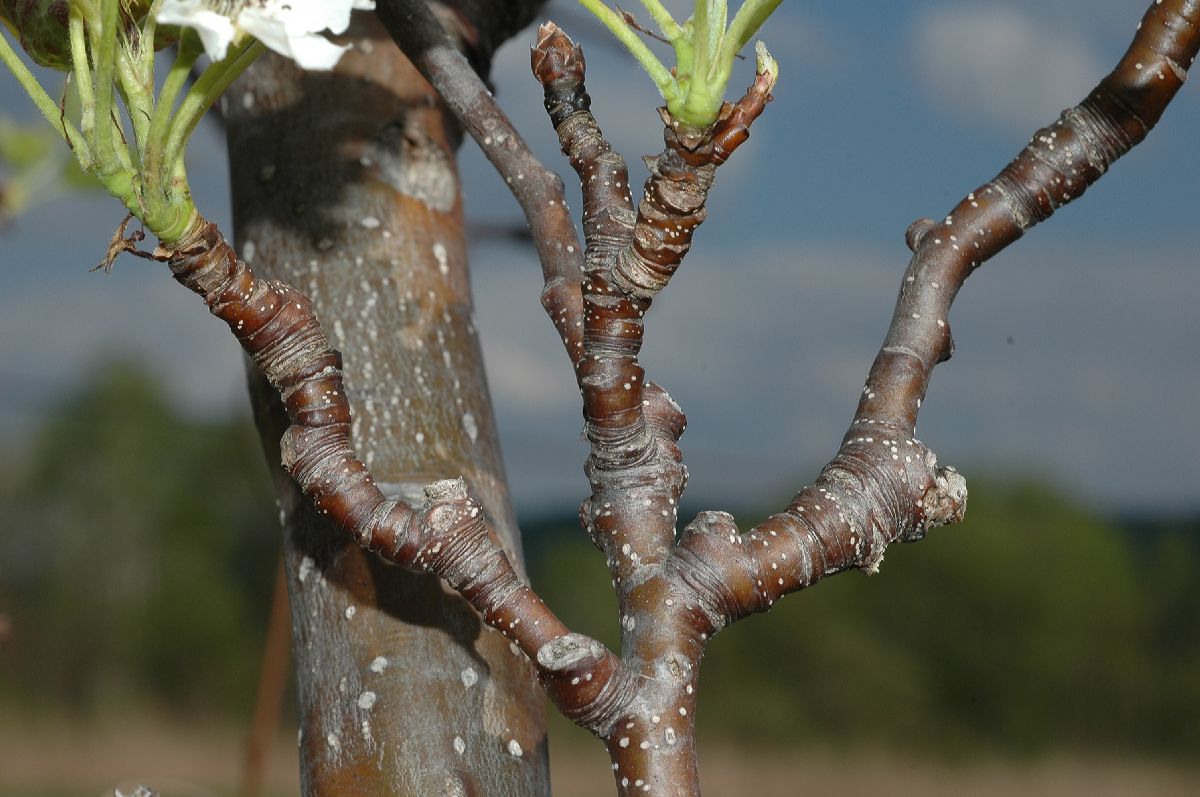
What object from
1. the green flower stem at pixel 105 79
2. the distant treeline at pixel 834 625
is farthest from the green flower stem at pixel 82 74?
the distant treeline at pixel 834 625

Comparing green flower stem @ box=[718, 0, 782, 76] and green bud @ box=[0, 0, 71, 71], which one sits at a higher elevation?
green bud @ box=[0, 0, 71, 71]

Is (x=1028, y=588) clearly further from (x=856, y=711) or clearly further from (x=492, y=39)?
(x=492, y=39)

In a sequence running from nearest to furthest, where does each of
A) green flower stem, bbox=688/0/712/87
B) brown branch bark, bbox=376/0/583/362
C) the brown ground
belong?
green flower stem, bbox=688/0/712/87
brown branch bark, bbox=376/0/583/362
the brown ground

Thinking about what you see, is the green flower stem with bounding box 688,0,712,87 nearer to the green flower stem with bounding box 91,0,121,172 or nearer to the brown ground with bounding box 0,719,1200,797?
the green flower stem with bounding box 91,0,121,172

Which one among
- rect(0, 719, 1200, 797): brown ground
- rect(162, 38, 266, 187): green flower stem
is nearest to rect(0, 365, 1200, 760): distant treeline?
rect(0, 719, 1200, 797): brown ground

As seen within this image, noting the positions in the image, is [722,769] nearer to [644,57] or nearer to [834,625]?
[834,625]

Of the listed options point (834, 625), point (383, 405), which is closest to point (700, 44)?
point (383, 405)

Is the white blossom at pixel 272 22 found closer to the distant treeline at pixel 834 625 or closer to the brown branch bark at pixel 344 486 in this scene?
the brown branch bark at pixel 344 486
